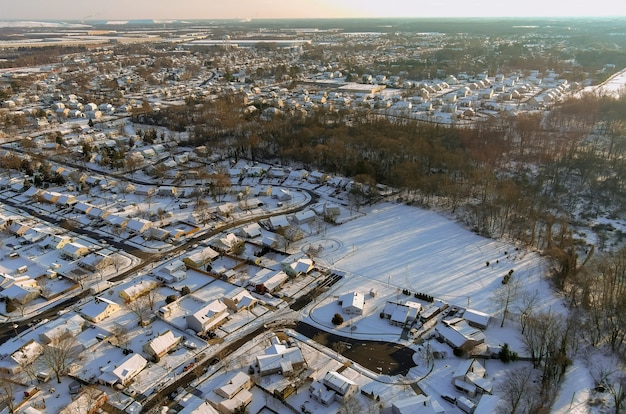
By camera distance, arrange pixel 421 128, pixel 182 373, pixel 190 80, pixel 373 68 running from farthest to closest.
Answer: pixel 373 68, pixel 190 80, pixel 421 128, pixel 182 373

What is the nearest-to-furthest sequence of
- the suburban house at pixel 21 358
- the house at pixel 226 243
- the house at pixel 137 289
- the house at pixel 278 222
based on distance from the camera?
the suburban house at pixel 21 358 < the house at pixel 137 289 < the house at pixel 226 243 < the house at pixel 278 222

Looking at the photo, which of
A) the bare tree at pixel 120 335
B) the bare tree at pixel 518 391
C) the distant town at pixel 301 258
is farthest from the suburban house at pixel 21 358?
the bare tree at pixel 518 391

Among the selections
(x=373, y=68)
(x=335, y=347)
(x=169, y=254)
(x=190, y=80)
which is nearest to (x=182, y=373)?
(x=335, y=347)

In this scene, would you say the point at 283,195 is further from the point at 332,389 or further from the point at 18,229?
the point at 332,389

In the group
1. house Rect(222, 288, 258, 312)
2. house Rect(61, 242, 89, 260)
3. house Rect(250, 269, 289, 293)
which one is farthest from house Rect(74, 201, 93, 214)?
house Rect(222, 288, 258, 312)

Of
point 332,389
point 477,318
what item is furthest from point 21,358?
point 477,318

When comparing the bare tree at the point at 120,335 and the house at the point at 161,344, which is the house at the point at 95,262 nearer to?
the bare tree at the point at 120,335

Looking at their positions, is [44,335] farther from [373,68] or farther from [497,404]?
[373,68]
